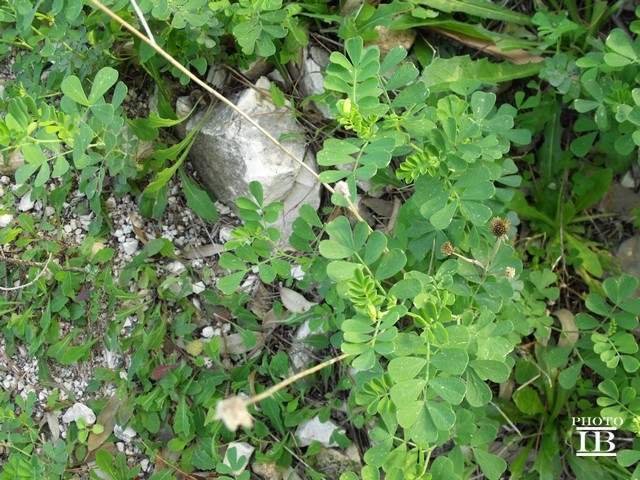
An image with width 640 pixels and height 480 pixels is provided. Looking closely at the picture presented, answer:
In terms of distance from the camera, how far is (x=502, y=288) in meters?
1.96

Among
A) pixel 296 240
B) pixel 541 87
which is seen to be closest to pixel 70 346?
pixel 296 240

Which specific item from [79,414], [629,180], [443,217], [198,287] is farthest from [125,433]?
[629,180]

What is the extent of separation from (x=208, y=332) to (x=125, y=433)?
20.5 inches

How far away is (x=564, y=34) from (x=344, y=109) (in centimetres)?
165

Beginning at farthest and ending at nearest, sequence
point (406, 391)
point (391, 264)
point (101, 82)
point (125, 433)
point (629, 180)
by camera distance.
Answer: point (629, 180)
point (125, 433)
point (101, 82)
point (391, 264)
point (406, 391)

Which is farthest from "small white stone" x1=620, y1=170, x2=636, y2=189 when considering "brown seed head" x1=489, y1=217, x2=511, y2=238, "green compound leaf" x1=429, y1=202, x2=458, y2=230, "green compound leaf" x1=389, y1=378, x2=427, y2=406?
"green compound leaf" x1=389, y1=378, x2=427, y2=406

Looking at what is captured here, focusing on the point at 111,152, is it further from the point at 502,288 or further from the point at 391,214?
the point at 502,288

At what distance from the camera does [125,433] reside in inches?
100

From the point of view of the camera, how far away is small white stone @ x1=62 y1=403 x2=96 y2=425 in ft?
8.47

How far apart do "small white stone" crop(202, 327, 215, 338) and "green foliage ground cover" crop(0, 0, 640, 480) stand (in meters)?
0.05

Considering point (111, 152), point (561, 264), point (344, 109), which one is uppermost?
point (344, 109)

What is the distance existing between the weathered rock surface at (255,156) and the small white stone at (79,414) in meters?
1.05

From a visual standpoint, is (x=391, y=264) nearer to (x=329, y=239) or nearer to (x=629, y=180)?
(x=329, y=239)

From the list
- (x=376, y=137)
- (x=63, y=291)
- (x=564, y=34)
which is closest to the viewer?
(x=376, y=137)
